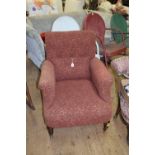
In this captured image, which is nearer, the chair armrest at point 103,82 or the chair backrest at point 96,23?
the chair armrest at point 103,82

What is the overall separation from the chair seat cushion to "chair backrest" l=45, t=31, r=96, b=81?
0.35 metres

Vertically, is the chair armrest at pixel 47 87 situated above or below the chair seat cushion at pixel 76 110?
above

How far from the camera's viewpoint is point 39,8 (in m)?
4.25

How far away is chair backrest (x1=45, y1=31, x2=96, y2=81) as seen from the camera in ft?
7.78

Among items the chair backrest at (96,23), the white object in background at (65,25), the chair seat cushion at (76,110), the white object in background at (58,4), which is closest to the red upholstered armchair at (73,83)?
the chair seat cushion at (76,110)

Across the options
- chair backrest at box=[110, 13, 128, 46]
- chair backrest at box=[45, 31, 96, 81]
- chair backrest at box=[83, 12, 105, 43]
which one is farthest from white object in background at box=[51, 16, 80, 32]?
chair backrest at box=[110, 13, 128, 46]

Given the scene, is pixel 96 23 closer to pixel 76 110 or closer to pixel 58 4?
pixel 58 4

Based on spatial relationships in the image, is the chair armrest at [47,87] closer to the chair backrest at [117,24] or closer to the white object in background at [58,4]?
the chair backrest at [117,24]

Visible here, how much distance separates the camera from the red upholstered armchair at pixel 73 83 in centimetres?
204

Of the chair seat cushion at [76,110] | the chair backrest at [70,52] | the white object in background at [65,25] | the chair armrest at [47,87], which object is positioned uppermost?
the white object in background at [65,25]

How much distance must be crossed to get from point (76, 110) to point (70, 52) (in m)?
0.63

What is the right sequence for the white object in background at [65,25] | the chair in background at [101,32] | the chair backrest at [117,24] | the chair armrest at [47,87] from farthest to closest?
the chair backrest at [117,24]
the chair in background at [101,32]
the white object in background at [65,25]
the chair armrest at [47,87]
